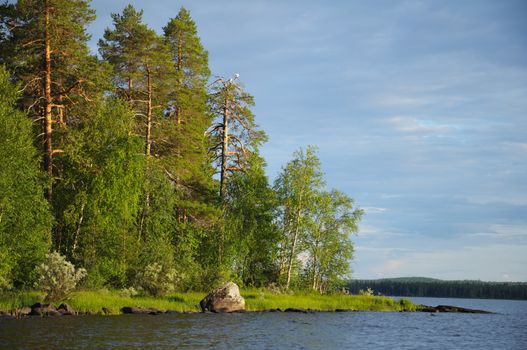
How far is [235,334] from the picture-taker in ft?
94.2

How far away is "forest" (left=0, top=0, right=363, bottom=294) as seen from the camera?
38.7 m

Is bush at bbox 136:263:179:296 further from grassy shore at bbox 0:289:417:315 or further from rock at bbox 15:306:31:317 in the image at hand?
rock at bbox 15:306:31:317

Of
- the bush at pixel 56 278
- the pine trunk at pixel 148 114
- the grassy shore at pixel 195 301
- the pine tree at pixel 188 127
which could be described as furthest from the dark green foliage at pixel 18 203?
the pine tree at pixel 188 127

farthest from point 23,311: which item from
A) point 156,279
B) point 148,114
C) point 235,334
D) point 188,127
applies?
point 188,127

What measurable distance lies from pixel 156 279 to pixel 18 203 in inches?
433

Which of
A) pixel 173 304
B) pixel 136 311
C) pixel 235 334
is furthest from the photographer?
pixel 173 304

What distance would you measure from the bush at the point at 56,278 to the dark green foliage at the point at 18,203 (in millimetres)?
1730

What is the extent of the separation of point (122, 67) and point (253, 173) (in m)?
16.7

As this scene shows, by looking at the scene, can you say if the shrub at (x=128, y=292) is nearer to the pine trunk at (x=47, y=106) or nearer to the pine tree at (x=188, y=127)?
the pine trunk at (x=47, y=106)

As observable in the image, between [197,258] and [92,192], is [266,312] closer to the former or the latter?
[197,258]

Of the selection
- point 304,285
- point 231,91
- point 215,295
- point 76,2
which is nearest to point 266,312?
point 215,295

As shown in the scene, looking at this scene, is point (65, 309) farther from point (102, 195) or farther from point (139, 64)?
point (139, 64)

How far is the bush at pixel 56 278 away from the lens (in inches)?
1403

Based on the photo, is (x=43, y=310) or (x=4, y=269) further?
(x=4, y=269)
